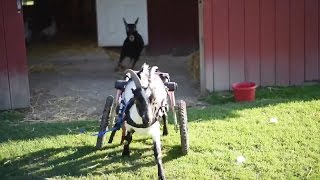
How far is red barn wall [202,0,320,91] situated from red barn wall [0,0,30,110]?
8.61ft

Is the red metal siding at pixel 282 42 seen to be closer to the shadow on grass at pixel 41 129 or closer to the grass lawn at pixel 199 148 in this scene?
the grass lawn at pixel 199 148

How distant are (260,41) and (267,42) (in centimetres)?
11

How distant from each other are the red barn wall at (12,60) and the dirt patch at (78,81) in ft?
0.95

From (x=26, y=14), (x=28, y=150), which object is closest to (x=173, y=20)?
(x=26, y=14)

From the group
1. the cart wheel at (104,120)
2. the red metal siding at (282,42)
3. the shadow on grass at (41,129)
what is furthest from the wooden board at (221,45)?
the cart wheel at (104,120)

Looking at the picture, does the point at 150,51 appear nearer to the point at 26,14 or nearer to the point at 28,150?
the point at 26,14

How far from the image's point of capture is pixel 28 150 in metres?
5.96

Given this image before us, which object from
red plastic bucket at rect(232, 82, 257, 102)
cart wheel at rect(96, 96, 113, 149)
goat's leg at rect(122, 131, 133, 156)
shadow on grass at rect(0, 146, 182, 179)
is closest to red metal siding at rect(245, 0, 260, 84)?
red plastic bucket at rect(232, 82, 257, 102)

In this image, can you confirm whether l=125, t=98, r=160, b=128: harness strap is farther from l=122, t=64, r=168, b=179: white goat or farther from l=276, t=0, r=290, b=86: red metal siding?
l=276, t=0, r=290, b=86: red metal siding

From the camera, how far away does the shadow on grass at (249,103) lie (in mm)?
7004

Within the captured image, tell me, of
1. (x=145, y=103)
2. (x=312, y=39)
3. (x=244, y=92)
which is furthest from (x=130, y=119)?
(x=312, y=39)

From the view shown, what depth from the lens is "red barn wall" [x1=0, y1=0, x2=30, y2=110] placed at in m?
7.56

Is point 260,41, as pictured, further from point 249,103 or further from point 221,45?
point 249,103

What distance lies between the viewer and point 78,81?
934 cm
